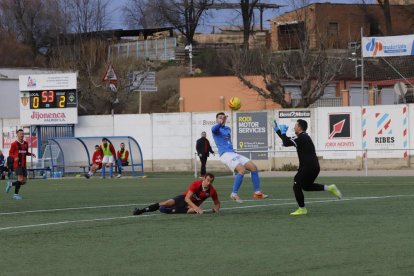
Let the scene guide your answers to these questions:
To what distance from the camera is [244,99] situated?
5903 cm

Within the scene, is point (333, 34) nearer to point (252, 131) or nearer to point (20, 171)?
point (252, 131)

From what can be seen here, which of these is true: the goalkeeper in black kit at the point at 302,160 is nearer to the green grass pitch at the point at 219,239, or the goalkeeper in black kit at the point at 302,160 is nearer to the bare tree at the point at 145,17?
the green grass pitch at the point at 219,239

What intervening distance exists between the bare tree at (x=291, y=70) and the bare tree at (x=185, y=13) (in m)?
13.9

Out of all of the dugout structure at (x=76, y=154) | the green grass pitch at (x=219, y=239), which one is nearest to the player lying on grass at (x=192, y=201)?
the green grass pitch at (x=219, y=239)

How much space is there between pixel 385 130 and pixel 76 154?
49.6 feet

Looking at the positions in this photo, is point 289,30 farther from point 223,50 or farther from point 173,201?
point 173,201

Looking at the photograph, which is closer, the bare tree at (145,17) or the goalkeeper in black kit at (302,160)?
the goalkeeper in black kit at (302,160)

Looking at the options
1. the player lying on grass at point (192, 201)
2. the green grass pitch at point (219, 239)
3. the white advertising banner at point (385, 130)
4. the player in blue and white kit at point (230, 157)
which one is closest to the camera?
the green grass pitch at point (219, 239)

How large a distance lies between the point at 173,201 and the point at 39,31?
70086 mm

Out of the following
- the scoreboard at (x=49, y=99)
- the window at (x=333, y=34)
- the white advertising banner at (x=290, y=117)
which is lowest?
the white advertising banner at (x=290, y=117)

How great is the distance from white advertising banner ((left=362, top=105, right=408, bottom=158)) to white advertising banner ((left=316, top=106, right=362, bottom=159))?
0.38m

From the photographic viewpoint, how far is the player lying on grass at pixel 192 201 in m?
17.7

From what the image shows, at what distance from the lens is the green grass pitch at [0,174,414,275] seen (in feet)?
36.3

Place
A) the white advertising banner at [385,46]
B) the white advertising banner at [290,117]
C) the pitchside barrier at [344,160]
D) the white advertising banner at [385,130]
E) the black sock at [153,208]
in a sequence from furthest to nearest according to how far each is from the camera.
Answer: the white advertising banner at [385,46]
the white advertising banner at [290,117]
the white advertising banner at [385,130]
the pitchside barrier at [344,160]
the black sock at [153,208]
